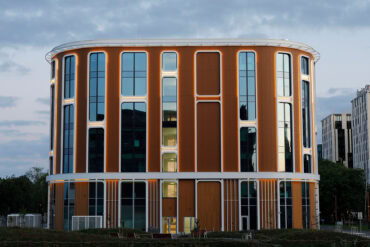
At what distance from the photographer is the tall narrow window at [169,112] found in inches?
2904

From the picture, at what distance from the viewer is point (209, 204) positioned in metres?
72.0

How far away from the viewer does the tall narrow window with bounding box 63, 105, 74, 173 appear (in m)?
75.4

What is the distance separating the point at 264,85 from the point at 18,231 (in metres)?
39.0

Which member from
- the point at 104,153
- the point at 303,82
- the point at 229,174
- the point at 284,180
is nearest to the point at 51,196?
the point at 104,153

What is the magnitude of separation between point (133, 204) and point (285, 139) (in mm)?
20308

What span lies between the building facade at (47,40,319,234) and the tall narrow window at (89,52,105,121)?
12 cm

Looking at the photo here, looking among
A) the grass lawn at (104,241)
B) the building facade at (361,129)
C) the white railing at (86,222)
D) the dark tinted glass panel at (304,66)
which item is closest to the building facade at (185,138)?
the white railing at (86,222)

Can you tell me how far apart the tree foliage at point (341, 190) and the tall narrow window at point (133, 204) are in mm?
55964

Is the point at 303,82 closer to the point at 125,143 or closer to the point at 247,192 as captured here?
the point at 247,192

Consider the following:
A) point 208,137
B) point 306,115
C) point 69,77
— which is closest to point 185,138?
point 208,137

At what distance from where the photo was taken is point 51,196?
254 feet

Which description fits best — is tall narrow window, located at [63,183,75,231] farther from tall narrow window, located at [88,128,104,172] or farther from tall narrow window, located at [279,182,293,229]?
tall narrow window, located at [279,182,293,229]

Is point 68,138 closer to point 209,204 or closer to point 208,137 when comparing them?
point 208,137

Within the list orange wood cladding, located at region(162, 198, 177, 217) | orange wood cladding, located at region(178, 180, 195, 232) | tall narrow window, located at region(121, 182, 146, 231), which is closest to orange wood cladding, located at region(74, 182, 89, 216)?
tall narrow window, located at region(121, 182, 146, 231)
